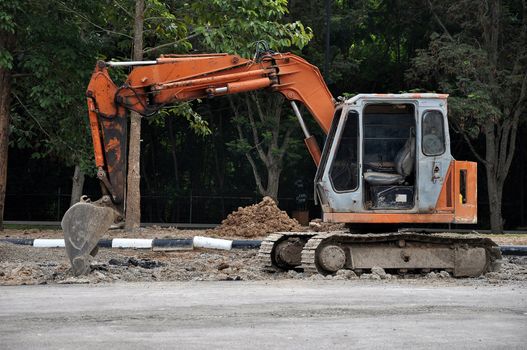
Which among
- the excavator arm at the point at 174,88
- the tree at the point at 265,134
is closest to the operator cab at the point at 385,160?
the excavator arm at the point at 174,88

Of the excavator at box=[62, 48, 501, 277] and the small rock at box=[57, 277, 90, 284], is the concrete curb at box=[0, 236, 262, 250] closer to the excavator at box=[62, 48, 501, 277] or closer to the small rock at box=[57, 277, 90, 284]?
the excavator at box=[62, 48, 501, 277]

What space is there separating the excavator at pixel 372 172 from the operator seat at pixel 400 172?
14 mm

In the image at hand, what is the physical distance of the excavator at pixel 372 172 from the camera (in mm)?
16156

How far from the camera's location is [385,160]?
54.3 ft

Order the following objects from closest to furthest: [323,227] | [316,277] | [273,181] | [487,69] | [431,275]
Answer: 1. [316,277]
2. [431,275]
3. [323,227]
4. [487,69]
5. [273,181]

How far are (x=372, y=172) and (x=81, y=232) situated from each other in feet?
13.7

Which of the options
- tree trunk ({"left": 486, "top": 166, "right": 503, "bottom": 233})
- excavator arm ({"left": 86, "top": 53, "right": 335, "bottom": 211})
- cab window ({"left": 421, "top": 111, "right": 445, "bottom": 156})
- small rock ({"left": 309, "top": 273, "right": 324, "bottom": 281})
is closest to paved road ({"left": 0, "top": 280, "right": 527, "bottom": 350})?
small rock ({"left": 309, "top": 273, "right": 324, "bottom": 281})

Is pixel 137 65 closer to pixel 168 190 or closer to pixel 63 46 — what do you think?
pixel 63 46

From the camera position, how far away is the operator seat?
53.7 ft

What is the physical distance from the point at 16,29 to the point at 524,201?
18332 mm

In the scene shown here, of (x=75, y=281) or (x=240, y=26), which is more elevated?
(x=240, y=26)

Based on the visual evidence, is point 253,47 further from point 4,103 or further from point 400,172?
point 400,172

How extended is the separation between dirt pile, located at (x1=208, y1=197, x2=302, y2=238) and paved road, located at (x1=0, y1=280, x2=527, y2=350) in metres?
9.03

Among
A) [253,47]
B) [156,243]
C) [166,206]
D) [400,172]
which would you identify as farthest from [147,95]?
[166,206]
